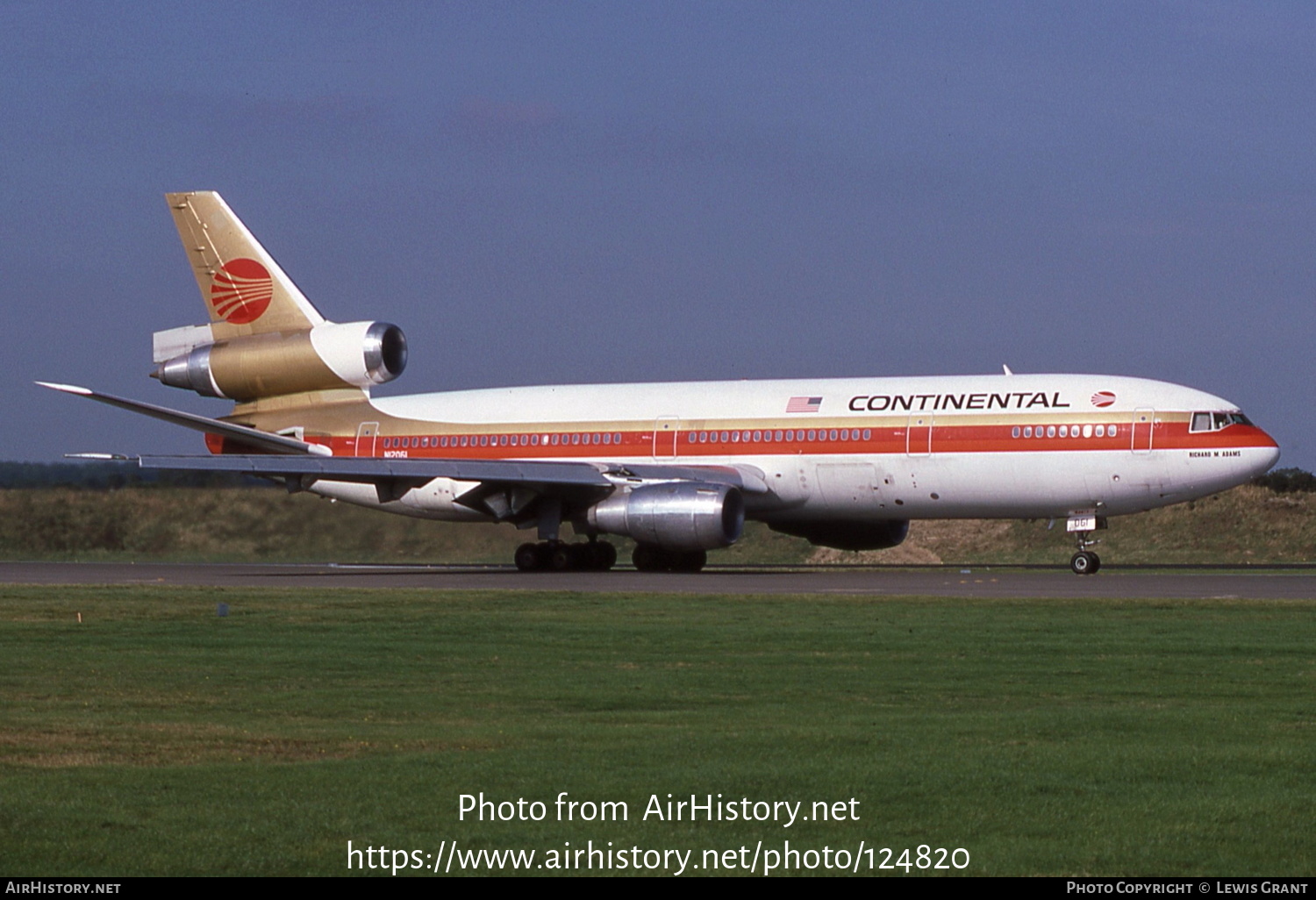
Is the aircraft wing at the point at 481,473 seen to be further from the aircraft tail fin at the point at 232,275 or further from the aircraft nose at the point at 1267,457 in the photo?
the aircraft nose at the point at 1267,457

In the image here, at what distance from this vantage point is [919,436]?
33219 mm

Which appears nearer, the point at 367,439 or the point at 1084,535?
the point at 1084,535

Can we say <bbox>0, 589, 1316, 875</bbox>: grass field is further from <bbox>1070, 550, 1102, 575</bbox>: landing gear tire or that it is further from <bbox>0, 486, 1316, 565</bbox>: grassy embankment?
<bbox>0, 486, 1316, 565</bbox>: grassy embankment

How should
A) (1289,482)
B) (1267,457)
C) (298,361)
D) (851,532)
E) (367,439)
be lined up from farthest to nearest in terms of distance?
1. (1289,482)
2. (298,361)
3. (367,439)
4. (851,532)
5. (1267,457)

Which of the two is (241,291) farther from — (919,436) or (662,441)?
(919,436)

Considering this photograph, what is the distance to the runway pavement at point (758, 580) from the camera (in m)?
26.7

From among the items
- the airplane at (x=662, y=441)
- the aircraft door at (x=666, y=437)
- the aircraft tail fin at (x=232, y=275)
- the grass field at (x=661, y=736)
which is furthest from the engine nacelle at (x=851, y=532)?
the grass field at (x=661, y=736)

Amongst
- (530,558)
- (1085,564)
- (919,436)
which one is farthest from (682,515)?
(1085,564)

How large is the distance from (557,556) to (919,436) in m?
8.27

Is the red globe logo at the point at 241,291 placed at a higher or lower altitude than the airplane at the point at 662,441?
higher

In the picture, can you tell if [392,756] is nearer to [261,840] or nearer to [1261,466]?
[261,840]

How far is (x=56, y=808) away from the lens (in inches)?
332

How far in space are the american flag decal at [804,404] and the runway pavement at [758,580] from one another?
3.44 m
